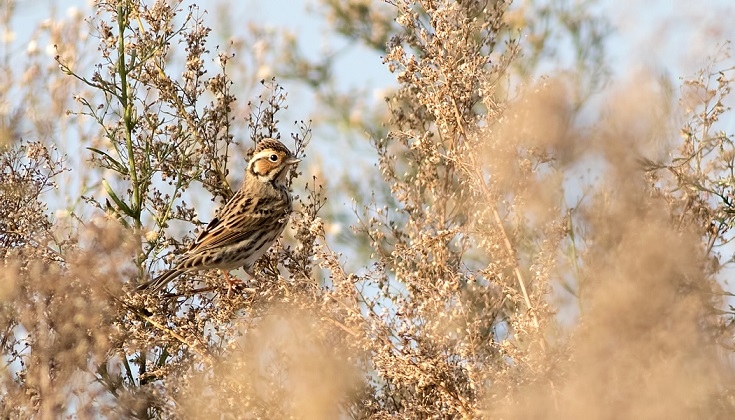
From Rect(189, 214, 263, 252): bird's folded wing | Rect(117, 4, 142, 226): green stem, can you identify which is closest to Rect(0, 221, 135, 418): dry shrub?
Rect(117, 4, 142, 226): green stem

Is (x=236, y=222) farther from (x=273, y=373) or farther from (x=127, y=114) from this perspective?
(x=273, y=373)

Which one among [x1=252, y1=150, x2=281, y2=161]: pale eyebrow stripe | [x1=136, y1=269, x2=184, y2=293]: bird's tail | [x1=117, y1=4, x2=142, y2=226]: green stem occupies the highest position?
[x1=252, y1=150, x2=281, y2=161]: pale eyebrow stripe

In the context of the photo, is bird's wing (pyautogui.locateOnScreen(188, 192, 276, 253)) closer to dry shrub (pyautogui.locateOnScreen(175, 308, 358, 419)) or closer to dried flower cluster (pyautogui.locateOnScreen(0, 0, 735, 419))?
dried flower cluster (pyautogui.locateOnScreen(0, 0, 735, 419))

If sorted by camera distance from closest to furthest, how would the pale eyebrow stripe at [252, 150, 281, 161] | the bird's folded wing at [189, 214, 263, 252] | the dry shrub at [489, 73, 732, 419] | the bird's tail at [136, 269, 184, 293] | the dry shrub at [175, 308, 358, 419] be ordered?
the dry shrub at [489, 73, 732, 419], the dry shrub at [175, 308, 358, 419], the bird's tail at [136, 269, 184, 293], the bird's folded wing at [189, 214, 263, 252], the pale eyebrow stripe at [252, 150, 281, 161]

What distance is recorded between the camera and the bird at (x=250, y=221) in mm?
6875

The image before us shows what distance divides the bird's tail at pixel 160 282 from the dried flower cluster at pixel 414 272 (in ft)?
0.19

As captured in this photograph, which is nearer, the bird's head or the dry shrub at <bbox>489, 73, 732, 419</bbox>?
the dry shrub at <bbox>489, 73, 732, 419</bbox>

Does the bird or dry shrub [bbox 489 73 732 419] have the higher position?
the bird

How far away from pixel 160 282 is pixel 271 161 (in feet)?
→ 5.54

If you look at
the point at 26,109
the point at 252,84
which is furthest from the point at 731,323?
the point at 252,84

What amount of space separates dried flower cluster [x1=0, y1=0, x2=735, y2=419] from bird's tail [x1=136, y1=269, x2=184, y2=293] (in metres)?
0.06

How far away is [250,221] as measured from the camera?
7.70 metres

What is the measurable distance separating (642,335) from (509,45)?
3.66m

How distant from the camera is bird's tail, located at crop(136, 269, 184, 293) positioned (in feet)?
19.1
